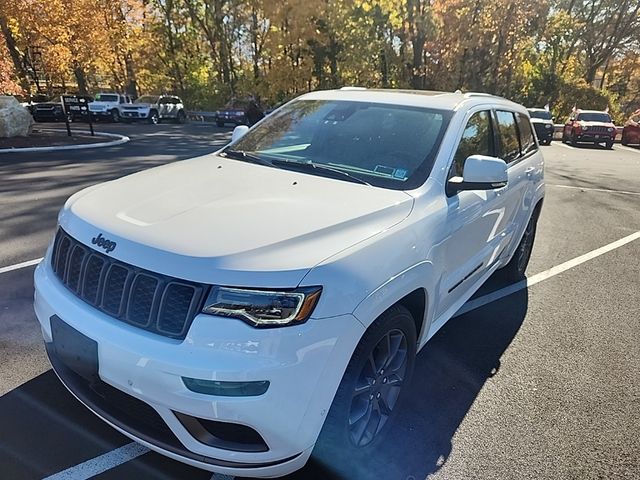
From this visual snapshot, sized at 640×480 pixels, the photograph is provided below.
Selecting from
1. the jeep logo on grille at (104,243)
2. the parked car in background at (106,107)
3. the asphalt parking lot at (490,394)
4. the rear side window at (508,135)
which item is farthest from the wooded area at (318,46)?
the jeep logo on grille at (104,243)

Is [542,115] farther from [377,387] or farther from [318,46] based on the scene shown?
[377,387]

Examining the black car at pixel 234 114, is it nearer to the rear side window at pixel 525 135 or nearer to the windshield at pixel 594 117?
the windshield at pixel 594 117

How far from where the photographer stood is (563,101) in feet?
104

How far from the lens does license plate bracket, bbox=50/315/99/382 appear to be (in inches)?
81.0

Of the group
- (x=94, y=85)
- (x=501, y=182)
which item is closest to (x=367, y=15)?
(x=94, y=85)

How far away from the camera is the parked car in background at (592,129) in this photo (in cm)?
2169

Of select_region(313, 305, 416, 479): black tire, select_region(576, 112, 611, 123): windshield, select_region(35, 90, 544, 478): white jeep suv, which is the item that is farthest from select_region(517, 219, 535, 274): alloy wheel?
select_region(576, 112, 611, 123): windshield

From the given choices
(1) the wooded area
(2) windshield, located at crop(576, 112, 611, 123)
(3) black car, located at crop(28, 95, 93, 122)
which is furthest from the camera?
(3) black car, located at crop(28, 95, 93, 122)

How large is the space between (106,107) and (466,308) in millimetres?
26620

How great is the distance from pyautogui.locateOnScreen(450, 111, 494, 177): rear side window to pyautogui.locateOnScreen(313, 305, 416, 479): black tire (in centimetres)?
113

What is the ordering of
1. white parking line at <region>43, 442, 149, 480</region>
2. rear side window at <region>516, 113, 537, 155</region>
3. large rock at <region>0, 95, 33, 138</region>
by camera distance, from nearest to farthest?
white parking line at <region>43, 442, 149, 480</region>, rear side window at <region>516, 113, 537, 155</region>, large rock at <region>0, 95, 33, 138</region>

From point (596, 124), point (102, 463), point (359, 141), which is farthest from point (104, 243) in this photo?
point (596, 124)

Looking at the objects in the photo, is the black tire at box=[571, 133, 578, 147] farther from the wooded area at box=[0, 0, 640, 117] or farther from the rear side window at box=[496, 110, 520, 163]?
the rear side window at box=[496, 110, 520, 163]

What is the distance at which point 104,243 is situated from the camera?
219 centimetres
